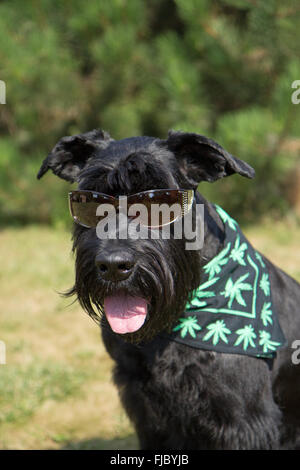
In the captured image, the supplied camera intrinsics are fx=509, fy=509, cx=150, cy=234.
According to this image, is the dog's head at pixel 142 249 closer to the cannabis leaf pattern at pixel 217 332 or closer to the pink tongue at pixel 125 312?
the pink tongue at pixel 125 312

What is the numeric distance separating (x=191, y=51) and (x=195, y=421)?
21.2 ft

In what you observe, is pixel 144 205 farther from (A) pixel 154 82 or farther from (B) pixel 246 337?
(A) pixel 154 82

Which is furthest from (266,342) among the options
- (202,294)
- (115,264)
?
(115,264)

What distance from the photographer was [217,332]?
235cm

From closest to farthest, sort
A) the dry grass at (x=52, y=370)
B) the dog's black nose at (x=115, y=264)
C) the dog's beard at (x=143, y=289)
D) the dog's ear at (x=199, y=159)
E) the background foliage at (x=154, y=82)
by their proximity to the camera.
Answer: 1. the dog's black nose at (x=115, y=264)
2. the dog's beard at (x=143, y=289)
3. the dog's ear at (x=199, y=159)
4. the dry grass at (x=52, y=370)
5. the background foliage at (x=154, y=82)

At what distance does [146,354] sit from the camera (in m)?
2.40

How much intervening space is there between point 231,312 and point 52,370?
2123mm

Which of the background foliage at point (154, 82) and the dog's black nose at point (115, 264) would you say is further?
the background foliage at point (154, 82)

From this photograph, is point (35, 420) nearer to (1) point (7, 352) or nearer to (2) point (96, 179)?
(1) point (7, 352)

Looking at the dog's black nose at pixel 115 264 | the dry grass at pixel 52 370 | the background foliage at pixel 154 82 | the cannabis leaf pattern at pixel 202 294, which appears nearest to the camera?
the dog's black nose at pixel 115 264

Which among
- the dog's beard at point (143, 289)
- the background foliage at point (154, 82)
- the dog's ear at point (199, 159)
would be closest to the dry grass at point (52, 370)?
the dog's beard at point (143, 289)

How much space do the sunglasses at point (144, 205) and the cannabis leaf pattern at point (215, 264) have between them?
310 mm

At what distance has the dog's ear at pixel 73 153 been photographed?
8.22ft
